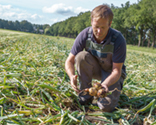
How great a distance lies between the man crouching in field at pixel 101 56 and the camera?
1.80 meters

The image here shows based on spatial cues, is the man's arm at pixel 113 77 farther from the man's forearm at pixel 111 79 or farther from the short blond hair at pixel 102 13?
the short blond hair at pixel 102 13

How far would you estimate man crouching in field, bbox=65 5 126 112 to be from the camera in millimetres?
1802

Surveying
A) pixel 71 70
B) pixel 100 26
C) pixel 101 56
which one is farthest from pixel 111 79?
pixel 100 26

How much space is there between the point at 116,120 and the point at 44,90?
98 centimetres

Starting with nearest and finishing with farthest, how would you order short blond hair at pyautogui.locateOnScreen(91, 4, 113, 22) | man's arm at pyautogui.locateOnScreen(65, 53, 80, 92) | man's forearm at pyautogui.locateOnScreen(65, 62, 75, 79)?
short blond hair at pyautogui.locateOnScreen(91, 4, 113, 22) → man's arm at pyautogui.locateOnScreen(65, 53, 80, 92) → man's forearm at pyautogui.locateOnScreen(65, 62, 75, 79)

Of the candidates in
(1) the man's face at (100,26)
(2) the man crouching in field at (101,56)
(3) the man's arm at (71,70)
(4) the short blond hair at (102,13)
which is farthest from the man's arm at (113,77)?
(4) the short blond hair at (102,13)

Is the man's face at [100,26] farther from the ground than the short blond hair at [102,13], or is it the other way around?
the short blond hair at [102,13]

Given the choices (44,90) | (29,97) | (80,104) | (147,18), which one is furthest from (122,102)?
(147,18)

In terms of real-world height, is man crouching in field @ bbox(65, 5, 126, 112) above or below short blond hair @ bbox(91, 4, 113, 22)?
below

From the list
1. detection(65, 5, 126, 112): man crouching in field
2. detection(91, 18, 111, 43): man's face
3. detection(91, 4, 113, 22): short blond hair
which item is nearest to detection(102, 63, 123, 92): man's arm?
detection(65, 5, 126, 112): man crouching in field

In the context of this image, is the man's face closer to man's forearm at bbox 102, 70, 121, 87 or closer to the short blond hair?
the short blond hair

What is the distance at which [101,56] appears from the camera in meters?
2.09

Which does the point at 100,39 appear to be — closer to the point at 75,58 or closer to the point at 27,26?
the point at 75,58

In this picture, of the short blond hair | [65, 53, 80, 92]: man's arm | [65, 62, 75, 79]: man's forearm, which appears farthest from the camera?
[65, 62, 75, 79]: man's forearm
